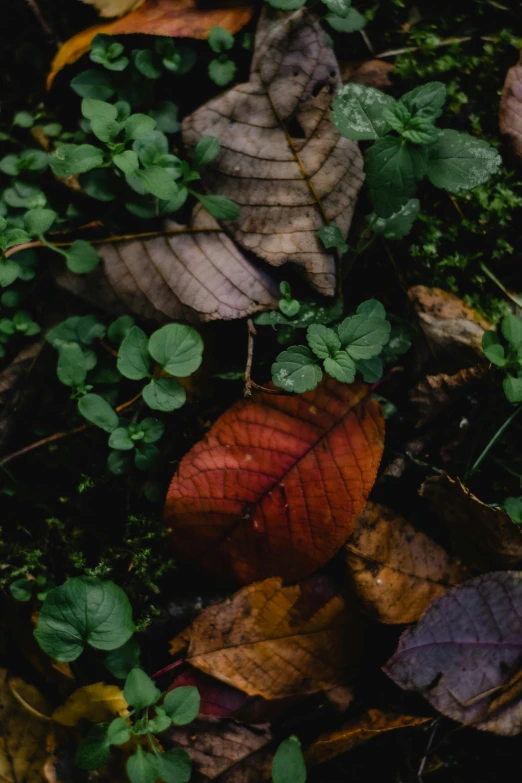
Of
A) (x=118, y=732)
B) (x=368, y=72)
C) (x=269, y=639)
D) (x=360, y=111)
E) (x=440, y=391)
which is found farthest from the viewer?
(x=368, y=72)

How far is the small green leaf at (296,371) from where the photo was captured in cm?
215

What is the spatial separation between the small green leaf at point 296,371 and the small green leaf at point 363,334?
0.14 metres

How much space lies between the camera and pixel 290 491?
7.43ft

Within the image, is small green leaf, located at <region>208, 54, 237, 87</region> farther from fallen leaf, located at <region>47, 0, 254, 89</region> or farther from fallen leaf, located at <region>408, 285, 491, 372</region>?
fallen leaf, located at <region>408, 285, 491, 372</region>

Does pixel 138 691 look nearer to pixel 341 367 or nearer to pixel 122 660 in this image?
pixel 122 660

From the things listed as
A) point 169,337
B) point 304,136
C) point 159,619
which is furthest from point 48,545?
point 304,136

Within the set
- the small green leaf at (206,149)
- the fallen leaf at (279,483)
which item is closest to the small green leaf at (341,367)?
the fallen leaf at (279,483)

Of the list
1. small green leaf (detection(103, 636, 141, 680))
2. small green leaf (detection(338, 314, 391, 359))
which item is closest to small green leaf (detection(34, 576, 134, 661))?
small green leaf (detection(103, 636, 141, 680))

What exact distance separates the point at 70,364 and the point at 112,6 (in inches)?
55.5

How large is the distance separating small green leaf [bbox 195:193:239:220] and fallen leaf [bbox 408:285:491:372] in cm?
77

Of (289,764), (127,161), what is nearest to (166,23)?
(127,161)

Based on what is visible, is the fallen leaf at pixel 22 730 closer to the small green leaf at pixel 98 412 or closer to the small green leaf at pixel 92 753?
the small green leaf at pixel 92 753

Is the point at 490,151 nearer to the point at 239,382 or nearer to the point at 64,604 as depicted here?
the point at 239,382

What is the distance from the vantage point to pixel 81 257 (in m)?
2.37
